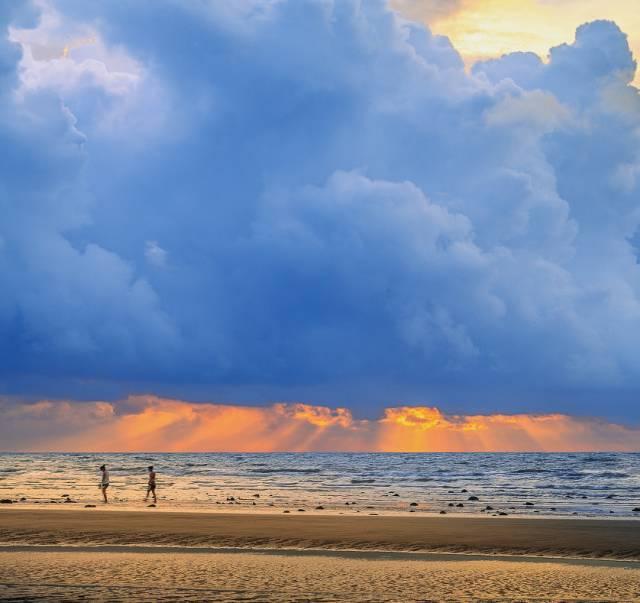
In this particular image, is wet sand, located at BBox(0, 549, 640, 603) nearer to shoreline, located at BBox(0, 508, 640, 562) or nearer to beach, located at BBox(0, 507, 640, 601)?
beach, located at BBox(0, 507, 640, 601)

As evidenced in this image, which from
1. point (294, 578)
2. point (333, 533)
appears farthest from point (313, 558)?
point (333, 533)

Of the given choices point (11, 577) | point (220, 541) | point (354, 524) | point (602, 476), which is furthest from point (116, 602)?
point (602, 476)

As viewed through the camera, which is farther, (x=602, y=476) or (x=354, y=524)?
(x=602, y=476)

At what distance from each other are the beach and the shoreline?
0.07 meters

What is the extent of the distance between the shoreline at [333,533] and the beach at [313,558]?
70 millimetres

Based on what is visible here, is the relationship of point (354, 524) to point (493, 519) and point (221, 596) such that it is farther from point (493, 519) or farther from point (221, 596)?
point (221, 596)

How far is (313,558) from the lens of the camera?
27797 millimetres

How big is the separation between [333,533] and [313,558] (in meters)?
8.35

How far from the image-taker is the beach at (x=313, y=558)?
808 inches

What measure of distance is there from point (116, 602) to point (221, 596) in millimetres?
2371

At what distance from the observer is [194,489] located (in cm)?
8088

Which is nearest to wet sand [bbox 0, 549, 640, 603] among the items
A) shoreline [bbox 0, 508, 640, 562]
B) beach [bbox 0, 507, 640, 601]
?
beach [bbox 0, 507, 640, 601]

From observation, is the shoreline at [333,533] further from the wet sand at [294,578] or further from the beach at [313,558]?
the wet sand at [294,578]

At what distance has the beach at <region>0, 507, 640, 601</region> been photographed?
808 inches
